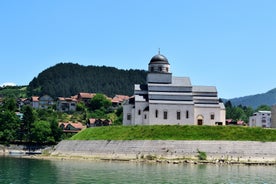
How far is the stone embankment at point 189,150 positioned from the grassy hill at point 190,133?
1.45 meters

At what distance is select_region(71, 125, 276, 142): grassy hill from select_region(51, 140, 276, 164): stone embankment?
1448 millimetres

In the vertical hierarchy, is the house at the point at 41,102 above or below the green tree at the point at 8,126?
above

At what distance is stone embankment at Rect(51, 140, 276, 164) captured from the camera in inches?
2317

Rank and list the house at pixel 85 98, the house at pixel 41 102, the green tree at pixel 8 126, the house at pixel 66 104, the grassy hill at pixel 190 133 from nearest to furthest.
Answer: the grassy hill at pixel 190 133 < the green tree at pixel 8 126 < the house at pixel 66 104 < the house at pixel 85 98 < the house at pixel 41 102

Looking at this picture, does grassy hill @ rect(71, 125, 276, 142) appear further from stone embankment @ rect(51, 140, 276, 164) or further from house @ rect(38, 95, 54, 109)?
house @ rect(38, 95, 54, 109)

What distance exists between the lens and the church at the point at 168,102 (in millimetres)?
70688

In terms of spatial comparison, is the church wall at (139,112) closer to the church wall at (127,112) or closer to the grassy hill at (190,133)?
the church wall at (127,112)

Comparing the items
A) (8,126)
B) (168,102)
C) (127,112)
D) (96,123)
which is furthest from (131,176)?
(96,123)

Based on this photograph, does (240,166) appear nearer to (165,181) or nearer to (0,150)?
(165,181)

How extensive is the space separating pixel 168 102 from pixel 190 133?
8.39 metres

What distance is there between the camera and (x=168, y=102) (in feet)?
233

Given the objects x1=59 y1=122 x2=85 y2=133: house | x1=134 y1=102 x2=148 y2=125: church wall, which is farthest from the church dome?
x1=59 y1=122 x2=85 y2=133: house

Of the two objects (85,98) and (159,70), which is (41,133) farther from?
(85,98)

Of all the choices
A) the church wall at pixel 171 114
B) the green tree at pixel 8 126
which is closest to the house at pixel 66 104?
the green tree at pixel 8 126
